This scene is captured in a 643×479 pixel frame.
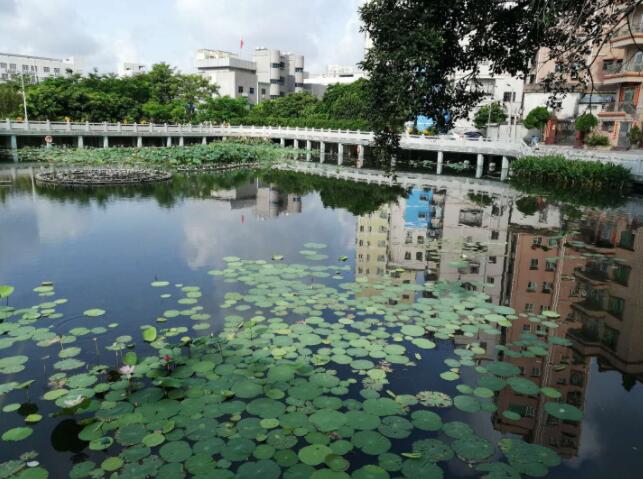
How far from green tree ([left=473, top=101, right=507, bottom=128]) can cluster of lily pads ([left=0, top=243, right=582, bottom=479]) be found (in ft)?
136

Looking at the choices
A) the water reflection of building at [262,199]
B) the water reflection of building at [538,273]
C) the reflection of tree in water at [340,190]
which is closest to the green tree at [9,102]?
the reflection of tree in water at [340,190]

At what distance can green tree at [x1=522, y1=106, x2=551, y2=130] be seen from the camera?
34531mm

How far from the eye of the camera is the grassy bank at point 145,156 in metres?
28.6

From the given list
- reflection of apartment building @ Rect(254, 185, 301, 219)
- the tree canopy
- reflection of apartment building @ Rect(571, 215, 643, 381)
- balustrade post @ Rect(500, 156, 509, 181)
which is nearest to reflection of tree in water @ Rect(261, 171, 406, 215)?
reflection of apartment building @ Rect(254, 185, 301, 219)

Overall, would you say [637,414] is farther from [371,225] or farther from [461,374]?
[371,225]

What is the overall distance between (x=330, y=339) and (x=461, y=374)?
5.69 feet

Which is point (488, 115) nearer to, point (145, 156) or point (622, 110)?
point (622, 110)

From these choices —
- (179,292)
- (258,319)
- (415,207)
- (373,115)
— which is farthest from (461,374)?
(415,207)

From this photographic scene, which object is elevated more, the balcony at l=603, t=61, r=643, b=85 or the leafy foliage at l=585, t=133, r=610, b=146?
the balcony at l=603, t=61, r=643, b=85

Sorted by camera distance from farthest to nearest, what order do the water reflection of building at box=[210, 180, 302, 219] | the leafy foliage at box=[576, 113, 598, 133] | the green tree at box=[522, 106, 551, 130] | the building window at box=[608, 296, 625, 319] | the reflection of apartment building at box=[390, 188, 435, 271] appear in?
the green tree at box=[522, 106, 551, 130], the leafy foliage at box=[576, 113, 598, 133], the water reflection of building at box=[210, 180, 302, 219], the reflection of apartment building at box=[390, 188, 435, 271], the building window at box=[608, 296, 625, 319]

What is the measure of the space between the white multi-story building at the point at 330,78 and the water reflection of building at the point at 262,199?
152 ft

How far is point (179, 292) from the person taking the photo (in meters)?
8.38

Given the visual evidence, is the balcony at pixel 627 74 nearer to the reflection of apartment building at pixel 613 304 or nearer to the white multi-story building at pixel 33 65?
the reflection of apartment building at pixel 613 304

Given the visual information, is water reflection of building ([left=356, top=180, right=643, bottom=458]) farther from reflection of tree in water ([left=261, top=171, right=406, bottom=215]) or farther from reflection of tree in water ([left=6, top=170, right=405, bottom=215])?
reflection of tree in water ([left=6, top=170, right=405, bottom=215])
